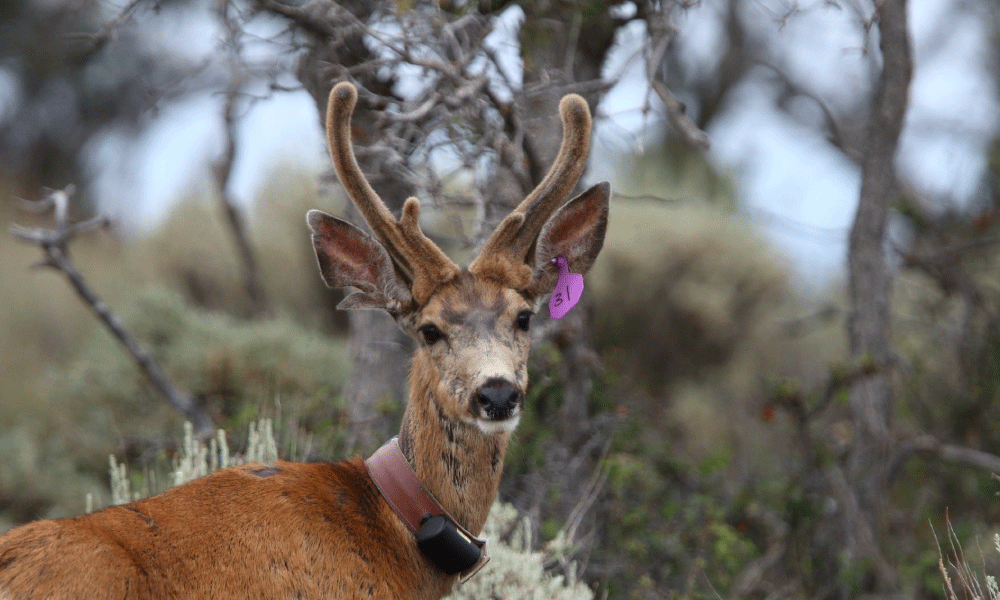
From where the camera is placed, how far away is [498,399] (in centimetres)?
329

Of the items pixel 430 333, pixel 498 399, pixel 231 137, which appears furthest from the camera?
pixel 231 137

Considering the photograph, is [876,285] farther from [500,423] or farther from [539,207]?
[500,423]

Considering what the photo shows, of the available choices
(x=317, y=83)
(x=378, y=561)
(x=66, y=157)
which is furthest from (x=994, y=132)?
(x=66, y=157)

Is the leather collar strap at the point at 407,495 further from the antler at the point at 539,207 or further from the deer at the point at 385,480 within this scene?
the antler at the point at 539,207

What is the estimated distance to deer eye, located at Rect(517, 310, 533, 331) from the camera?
12.2 feet

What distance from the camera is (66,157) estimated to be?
19.2m

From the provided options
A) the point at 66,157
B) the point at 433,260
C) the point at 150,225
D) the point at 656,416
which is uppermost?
the point at 433,260

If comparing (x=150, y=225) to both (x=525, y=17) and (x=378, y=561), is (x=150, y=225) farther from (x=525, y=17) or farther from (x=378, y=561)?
(x=378, y=561)

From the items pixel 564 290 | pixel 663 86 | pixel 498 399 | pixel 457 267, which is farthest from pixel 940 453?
pixel 498 399

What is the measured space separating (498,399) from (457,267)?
26.6 inches

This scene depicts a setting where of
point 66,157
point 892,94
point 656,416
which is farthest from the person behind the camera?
point 66,157

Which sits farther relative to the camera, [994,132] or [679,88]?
[679,88]

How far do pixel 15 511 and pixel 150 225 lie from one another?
629 centimetres

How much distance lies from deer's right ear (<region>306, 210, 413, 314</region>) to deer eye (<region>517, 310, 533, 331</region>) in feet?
1.40
